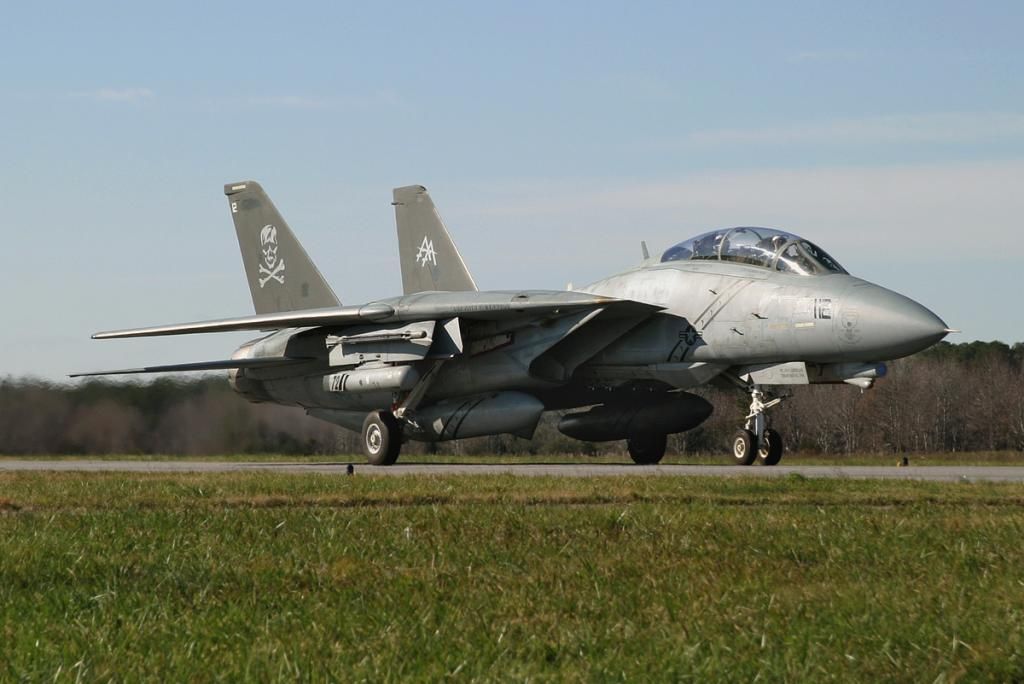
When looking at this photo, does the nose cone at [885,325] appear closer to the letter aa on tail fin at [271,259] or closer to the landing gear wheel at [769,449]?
the landing gear wheel at [769,449]

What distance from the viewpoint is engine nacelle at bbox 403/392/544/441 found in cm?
1931

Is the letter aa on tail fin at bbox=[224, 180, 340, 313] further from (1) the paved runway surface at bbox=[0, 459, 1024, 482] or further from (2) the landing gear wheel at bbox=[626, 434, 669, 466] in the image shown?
(2) the landing gear wheel at bbox=[626, 434, 669, 466]

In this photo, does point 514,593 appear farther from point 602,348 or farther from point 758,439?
point 602,348

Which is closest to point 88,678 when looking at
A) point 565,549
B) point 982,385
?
point 565,549

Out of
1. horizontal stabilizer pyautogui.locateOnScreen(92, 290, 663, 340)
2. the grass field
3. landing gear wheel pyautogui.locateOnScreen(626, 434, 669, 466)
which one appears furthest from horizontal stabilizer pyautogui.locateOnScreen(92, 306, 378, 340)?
the grass field

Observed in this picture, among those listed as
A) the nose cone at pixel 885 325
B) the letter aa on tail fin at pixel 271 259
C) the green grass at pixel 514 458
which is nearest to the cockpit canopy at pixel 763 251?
the nose cone at pixel 885 325

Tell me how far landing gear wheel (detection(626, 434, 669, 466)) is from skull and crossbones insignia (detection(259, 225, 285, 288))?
278 inches

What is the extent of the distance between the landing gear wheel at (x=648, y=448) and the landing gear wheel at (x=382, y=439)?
3.57 metres

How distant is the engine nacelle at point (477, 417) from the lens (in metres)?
19.3

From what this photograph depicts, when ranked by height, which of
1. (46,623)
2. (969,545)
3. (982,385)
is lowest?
(982,385)

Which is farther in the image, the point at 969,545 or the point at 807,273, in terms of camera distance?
the point at 807,273

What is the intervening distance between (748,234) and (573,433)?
4519 millimetres

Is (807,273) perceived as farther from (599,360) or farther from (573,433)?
(573,433)

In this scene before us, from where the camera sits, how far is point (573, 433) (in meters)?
21.0
